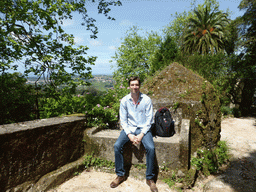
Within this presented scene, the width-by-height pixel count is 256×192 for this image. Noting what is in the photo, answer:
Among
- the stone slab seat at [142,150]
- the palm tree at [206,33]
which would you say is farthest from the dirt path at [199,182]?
the palm tree at [206,33]

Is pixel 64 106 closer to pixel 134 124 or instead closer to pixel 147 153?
pixel 134 124

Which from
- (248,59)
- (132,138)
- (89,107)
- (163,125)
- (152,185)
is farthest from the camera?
(248,59)

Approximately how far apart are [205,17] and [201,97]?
17.9m

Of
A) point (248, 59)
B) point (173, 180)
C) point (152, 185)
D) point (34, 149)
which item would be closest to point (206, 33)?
point (248, 59)

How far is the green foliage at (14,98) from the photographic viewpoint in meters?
3.52

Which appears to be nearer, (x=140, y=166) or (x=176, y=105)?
(x=140, y=166)

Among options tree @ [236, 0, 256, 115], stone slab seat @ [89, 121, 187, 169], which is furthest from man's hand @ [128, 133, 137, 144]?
tree @ [236, 0, 256, 115]

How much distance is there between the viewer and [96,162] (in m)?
3.43

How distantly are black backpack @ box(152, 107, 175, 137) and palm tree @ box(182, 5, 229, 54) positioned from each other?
16.2m

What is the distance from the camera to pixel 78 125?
3.38m

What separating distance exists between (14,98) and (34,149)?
178cm

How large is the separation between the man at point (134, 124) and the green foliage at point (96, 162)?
0.42 m

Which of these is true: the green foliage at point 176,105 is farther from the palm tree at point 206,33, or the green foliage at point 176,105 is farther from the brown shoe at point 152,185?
the palm tree at point 206,33

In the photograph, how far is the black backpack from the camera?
3328 millimetres
